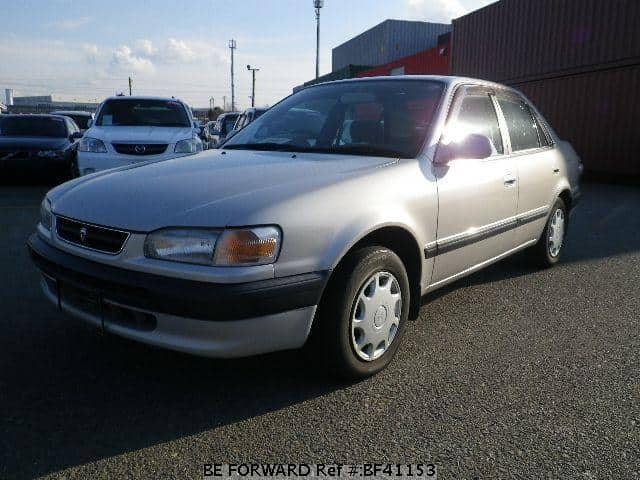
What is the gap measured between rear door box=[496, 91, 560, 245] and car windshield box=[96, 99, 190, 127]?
5.84 metres

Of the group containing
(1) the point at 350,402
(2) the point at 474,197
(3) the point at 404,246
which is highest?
(2) the point at 474,197

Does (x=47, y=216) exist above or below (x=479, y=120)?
below

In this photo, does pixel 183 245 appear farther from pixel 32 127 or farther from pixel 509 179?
pixel 32 127

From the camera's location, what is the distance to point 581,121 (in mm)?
13555

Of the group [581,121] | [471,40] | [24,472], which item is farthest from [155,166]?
[471,40]

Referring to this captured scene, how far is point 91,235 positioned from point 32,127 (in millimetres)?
9857

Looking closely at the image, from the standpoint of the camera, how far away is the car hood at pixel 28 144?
9.77 metres

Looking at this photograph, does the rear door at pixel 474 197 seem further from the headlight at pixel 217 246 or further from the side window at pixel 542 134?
the headlight at pixel 217 246

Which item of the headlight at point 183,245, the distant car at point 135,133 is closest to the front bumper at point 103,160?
the distant car at point 135,133

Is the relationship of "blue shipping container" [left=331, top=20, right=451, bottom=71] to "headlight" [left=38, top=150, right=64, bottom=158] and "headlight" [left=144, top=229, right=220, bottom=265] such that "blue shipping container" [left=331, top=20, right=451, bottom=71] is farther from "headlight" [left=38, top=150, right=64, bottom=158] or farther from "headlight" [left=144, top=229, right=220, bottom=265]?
"headlight" [left=144, top=229, right=220, bottom=265]

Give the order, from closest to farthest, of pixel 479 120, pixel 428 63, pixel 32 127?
pixel 479 120 < pixel 32 127 < pixel 428 63

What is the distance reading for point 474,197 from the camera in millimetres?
3240

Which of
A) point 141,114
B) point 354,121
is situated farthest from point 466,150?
point 141,114

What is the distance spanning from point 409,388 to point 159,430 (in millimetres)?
1127
